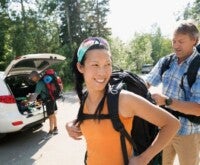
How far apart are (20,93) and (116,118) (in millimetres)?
8339

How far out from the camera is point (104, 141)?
2043mm

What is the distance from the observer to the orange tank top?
6.56ft

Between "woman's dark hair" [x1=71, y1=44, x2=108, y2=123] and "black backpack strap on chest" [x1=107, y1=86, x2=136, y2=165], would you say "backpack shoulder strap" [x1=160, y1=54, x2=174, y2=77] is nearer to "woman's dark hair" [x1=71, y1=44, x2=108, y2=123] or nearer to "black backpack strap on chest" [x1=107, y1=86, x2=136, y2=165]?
"woman's dark hair" [x1=71, y1=44, x2=108, y2=123]

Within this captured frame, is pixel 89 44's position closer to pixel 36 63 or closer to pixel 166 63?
pixel 166 63

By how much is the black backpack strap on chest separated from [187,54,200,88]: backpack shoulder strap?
110cm

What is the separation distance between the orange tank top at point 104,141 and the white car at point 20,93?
555 centimetres

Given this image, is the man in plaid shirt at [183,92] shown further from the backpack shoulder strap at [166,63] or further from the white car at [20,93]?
the white car at [20,93]

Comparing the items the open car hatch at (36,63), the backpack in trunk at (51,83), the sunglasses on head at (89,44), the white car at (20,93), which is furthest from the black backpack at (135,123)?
the backpack in trunk at (51,83)

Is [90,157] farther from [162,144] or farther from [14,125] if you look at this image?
[14,125]

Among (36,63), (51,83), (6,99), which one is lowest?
(6,99)

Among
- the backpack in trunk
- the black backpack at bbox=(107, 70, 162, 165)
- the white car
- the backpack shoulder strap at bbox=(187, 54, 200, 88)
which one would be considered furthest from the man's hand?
the backpack in trunk

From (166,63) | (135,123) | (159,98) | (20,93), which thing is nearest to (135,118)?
(135,123)

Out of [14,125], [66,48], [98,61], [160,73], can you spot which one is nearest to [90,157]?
[98,61]

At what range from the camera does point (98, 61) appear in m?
2.11
